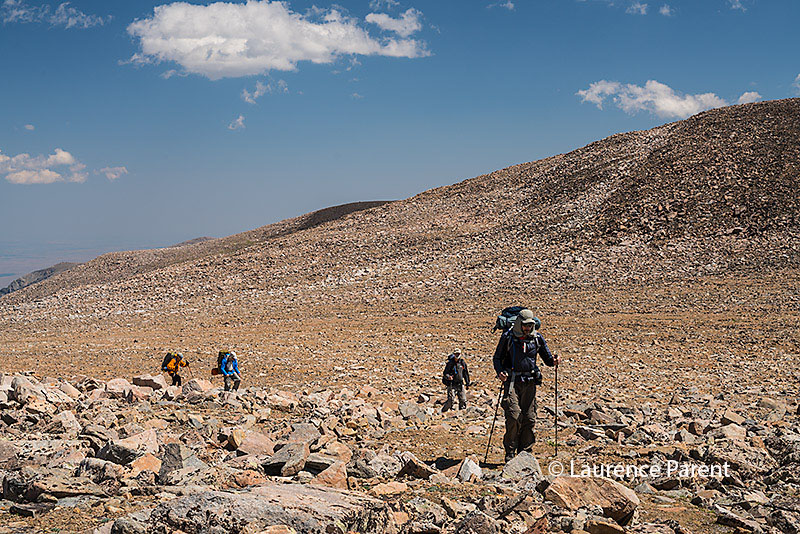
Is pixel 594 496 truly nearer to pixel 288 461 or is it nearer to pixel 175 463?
pixel 288 461

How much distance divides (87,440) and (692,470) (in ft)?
24.2

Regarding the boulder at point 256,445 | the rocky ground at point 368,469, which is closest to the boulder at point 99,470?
the rocky ground at point 368,469

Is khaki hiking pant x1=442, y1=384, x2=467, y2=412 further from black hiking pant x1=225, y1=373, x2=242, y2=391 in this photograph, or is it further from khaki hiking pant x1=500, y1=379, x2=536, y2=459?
black hiking pant x1=225, y1=373, x2=242, y2=391

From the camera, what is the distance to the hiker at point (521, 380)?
8.18 metres

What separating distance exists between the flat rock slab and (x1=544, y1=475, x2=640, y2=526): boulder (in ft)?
5.82

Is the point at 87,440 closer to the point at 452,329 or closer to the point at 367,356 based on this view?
the point at 367,356

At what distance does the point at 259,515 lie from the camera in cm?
434

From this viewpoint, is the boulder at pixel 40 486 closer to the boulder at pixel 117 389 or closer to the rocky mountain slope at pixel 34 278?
the boulder at pixel 117 389

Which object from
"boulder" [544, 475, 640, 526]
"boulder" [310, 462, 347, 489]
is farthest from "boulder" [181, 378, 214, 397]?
"boulder" [544, 475, 640, 526]

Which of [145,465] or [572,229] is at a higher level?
[572,229]

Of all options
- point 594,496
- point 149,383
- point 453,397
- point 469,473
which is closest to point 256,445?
point 469,473

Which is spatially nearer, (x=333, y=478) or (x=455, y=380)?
(x=333, y=478)

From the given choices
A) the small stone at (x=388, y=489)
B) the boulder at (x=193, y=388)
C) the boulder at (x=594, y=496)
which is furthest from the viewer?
the boulder at (x=193, y=388)

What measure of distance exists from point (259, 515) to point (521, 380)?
4.73 meters
